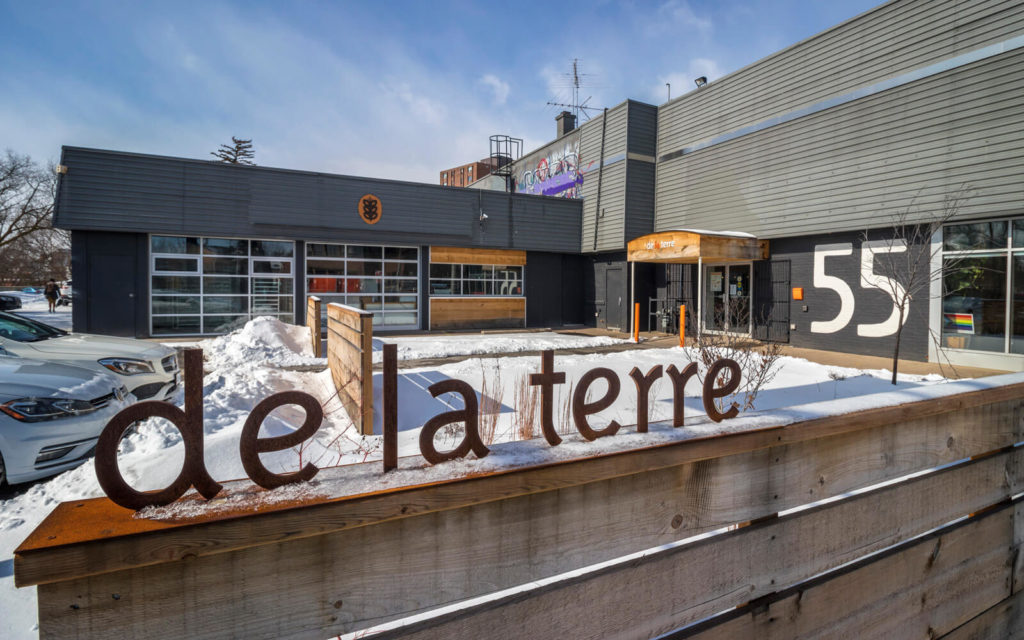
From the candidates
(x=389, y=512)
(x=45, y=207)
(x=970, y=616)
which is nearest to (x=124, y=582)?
(x=389, y=512)

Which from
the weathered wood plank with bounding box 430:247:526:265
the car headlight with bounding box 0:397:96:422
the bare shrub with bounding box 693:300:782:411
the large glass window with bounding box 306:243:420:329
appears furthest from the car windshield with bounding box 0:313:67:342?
the weathered wood plank with bounding box 430:247:526:265

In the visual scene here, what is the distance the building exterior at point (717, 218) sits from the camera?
33.0 ft

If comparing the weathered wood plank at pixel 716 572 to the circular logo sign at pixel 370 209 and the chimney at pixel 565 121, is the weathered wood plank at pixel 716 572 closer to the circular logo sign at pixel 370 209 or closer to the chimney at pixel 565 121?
the circular logo sign at pixel 370 209

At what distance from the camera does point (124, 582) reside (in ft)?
3.15

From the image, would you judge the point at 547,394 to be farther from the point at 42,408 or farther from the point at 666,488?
the point at 42,408

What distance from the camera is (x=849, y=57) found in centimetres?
1200

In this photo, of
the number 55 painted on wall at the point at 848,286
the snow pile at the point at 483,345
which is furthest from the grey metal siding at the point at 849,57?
the snow pile at the point at 483,345

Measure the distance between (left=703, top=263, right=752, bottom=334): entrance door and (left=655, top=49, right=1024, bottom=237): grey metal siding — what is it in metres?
1.34

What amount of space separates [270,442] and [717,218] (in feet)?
51.7

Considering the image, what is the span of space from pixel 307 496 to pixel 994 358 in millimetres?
12982

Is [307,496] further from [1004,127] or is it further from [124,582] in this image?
[1004,127]

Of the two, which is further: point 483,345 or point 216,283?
point 216,283

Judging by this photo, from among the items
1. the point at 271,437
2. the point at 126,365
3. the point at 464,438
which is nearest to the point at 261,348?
the point at 126,365

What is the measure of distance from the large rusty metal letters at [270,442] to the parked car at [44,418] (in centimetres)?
423
